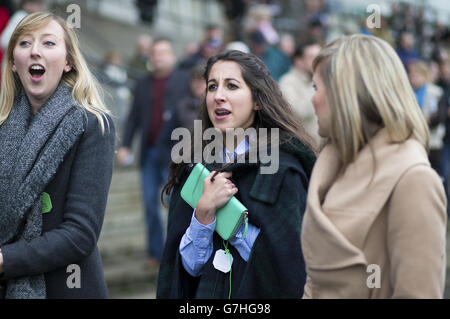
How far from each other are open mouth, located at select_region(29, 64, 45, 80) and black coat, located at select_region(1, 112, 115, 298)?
0.31m

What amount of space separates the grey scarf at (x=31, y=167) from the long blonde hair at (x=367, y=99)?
1230mm

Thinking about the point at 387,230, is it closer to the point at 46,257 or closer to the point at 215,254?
the point at 215,254

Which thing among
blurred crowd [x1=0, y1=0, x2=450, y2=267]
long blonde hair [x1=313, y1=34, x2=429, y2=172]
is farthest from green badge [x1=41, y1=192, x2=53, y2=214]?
blurred crowd [x1=0, y1=0, x2=450, y2=267]

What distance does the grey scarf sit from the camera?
302cm

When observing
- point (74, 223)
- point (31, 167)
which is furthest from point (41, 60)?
point (74, 223)

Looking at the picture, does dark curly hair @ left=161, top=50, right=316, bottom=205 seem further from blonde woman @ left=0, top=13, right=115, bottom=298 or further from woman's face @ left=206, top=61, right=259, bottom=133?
blonde woman @ left=0, top=13, right=115, bottom=298

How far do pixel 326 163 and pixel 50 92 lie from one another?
141cm

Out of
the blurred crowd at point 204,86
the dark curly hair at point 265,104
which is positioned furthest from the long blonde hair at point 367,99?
the blurred crowd at point 204,86

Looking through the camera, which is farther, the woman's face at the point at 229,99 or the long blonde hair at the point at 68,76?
the woman's face at the point at 229,99

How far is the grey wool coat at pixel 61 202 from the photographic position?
119 inches

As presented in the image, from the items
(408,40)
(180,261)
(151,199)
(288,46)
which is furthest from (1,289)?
(408,40)

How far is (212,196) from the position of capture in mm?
3164

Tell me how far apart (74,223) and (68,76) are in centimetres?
75

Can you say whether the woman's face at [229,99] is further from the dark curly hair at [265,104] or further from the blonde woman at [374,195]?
the blonde woman at [374,195]
